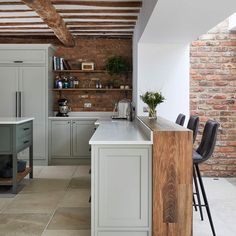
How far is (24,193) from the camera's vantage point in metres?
4.43

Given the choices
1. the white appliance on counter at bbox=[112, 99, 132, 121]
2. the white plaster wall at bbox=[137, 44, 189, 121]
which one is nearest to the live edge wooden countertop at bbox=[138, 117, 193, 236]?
the white plaster wall at bbox=[137, 44, 189, 121]

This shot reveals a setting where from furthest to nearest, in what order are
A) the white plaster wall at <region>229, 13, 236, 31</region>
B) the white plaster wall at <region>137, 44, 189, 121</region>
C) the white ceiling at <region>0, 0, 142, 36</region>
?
1. the white plaster wall at <region>229, 13, 236, 31</region>
2. the white plaster wall at <region>137, 44, 189, 121</region>
3. the white ceiling at <region>0, 0, 142, 36</region>

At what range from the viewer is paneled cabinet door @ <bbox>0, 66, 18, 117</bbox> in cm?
616

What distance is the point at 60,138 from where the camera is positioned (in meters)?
6.31

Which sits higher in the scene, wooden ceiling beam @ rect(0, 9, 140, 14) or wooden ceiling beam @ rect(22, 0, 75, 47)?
wooden ceiling beam @ rect(0, 9, 140, 14)

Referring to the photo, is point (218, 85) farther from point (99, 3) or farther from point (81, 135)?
point (81, 135)

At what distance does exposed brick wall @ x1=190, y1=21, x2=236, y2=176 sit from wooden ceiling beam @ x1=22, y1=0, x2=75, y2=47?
2.13 metres

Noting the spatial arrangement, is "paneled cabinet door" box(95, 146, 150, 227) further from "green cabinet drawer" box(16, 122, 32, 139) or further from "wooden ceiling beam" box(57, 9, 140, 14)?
"wooden ceiling beam" box(57, 9, 140, 14)

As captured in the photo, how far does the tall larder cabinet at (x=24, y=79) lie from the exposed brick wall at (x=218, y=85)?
265 centimetres

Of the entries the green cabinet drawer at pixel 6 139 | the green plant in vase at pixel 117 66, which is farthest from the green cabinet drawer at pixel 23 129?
the green plant in vase at pixel 117 66

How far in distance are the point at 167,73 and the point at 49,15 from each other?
1.98 m

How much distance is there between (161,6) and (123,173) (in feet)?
5.09

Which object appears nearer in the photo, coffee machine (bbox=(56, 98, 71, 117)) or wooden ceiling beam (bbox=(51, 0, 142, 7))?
wooden ceiling beam (bbox=(51, 0, 142, 7))

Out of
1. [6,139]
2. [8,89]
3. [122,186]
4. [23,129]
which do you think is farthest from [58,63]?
[122,186]
